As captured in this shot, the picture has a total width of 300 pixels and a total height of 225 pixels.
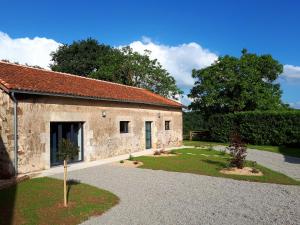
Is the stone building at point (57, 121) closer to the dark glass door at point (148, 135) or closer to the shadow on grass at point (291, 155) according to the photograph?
the dark glass door at point (148, 135)

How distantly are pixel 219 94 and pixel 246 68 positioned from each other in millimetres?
3686

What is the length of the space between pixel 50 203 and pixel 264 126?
21700 mm

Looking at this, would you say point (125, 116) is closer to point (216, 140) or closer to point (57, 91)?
point (57, 91)

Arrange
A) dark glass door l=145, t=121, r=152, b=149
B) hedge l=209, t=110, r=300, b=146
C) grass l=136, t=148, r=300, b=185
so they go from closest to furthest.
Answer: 1. grass l=136, t=148, r=300, b=185
2. dark glass door l=145, t=121, r=152, b=149
3. hedge l=209, t=110, r=300, b=146

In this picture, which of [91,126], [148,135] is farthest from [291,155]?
[91,126]

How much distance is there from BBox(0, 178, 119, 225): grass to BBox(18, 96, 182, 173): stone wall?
8.61ft

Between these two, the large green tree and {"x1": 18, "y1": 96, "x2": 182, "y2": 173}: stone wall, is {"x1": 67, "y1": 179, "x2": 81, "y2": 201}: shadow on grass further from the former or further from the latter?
the large green tree

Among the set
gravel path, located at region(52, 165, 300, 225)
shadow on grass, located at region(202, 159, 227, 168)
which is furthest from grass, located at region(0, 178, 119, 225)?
shadow on grass, located at region(202, 159, 227, 168)

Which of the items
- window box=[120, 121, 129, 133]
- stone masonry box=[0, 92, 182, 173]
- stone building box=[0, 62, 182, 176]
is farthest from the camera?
window box=[120, 121, 129, 133]

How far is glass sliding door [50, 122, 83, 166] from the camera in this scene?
13748 millimetres

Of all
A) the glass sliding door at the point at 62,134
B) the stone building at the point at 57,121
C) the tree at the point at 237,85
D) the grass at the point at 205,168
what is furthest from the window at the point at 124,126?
the tree at the point at 237,85

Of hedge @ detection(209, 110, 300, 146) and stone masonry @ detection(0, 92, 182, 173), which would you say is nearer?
stone masonry @ detection(0, 92, 182, 173)

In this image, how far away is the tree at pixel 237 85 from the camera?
30.8 meters

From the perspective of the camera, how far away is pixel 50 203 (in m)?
7.56
